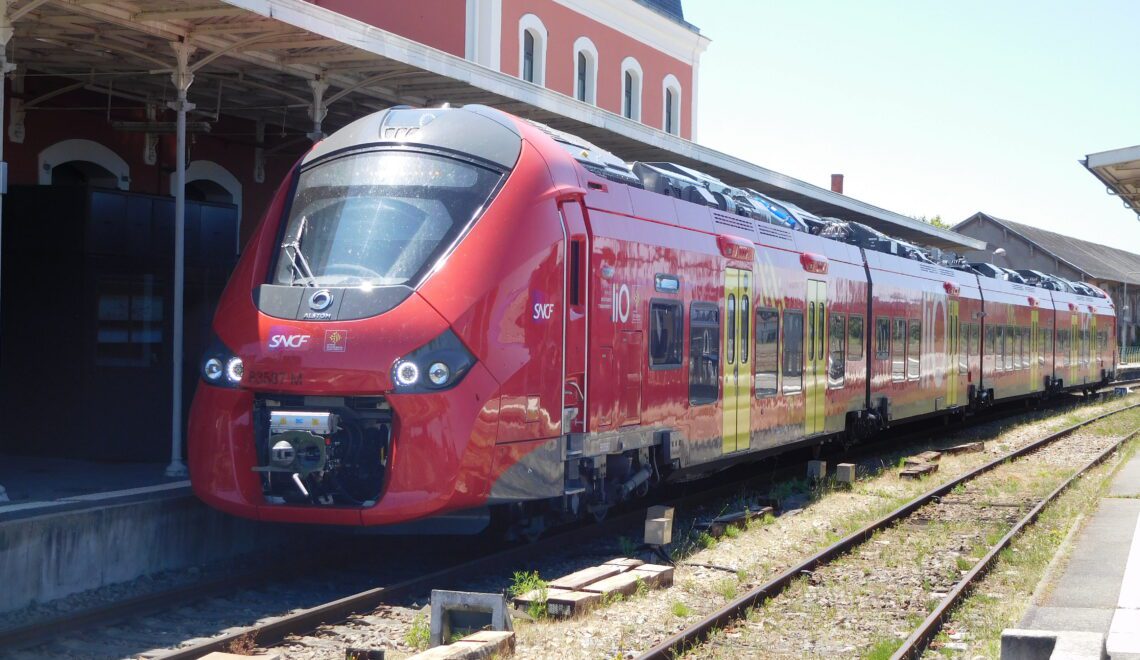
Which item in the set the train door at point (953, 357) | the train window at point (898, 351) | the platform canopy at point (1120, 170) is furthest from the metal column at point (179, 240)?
the platform canopy at point (1120, 170)

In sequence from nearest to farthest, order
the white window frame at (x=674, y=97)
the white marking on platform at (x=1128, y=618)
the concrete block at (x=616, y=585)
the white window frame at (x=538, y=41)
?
the white marking on platform at (x=1128, y=618), the concrete block at (x=616, y=585), the white window frame at (x=538, y=41), the white window frame at (x=674, y=97)

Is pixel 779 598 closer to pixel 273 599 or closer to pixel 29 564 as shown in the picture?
pixel 273 599

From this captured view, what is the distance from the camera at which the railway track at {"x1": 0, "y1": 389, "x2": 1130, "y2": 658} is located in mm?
6934

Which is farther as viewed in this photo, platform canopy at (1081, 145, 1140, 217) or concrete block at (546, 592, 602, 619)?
platform canopy at (1081, 145, 1140, 217)

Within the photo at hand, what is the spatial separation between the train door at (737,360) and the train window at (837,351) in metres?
2.77

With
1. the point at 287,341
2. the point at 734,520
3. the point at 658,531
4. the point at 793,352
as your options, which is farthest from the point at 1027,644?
the point at 793,352

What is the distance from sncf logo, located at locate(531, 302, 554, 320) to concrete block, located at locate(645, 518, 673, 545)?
6.70 feet

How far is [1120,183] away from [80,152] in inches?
673

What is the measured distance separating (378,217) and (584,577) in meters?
2.84

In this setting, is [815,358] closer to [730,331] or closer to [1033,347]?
[730,331]

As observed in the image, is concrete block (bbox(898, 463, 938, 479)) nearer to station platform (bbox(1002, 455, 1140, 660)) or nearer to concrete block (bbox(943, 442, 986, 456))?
concrete block (bbox(943, 442, 986, 456))

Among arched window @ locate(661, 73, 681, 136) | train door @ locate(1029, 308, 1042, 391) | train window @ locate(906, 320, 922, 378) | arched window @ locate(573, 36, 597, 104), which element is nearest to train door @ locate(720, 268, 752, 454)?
train window @ locate(906, 320, 922, 378)

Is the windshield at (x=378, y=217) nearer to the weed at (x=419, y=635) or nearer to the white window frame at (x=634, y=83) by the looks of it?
the weed at (x=419, y=635)

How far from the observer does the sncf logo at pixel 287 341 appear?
816cm
